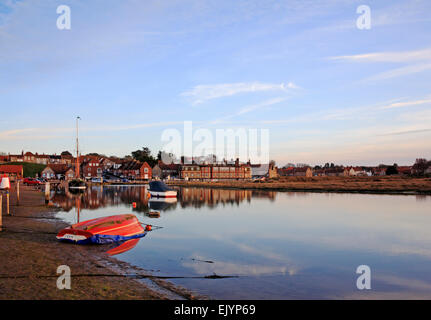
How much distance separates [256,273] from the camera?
53.0ft

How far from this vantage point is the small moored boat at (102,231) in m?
20.1

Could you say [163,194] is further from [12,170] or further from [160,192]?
[12,170]

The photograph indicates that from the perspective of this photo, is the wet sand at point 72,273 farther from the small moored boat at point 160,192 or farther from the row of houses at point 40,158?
the row of houses at point 40,158

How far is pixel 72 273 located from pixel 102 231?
7508 mm

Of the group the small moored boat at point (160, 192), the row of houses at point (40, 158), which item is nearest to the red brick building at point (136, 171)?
the row of houses at point (40, 158)

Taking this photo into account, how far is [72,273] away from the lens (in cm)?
1354

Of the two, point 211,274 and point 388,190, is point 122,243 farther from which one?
point 388,190

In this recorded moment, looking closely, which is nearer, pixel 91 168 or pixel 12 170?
pixel 12 170

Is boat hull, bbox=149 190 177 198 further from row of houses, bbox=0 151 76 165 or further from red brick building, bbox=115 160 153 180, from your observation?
row of houses, bbox=0 151 76 165

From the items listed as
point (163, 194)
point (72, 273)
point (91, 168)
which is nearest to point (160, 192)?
point (163, 194)

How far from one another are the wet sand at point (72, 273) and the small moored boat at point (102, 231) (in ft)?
1.81

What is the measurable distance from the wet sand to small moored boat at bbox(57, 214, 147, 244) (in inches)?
21.7
